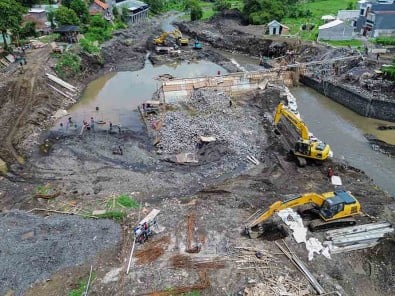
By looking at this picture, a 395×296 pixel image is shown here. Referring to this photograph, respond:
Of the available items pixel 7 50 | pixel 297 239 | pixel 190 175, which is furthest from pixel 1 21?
pixel 297 239

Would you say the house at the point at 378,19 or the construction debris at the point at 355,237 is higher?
the house at the point at 378,19

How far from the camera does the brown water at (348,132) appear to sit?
89.5ft

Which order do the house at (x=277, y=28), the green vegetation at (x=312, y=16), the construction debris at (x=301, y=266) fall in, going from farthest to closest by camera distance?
1. the house at (x=277, y=28)
2. the green vegetation at (x=312, y=16)
3. the construction debris at (x=301, y=266)

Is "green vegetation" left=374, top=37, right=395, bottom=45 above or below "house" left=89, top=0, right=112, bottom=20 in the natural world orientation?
below

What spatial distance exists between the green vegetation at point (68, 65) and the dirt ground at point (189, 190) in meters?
1.47

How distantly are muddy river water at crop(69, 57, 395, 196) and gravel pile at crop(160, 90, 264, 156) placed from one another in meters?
4.32

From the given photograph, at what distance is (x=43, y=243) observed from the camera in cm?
1770

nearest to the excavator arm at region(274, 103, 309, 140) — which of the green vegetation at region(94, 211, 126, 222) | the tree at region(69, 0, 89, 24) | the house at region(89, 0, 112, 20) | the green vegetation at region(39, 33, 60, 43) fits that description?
the green vegetation at region(94, 211, 126, 222)

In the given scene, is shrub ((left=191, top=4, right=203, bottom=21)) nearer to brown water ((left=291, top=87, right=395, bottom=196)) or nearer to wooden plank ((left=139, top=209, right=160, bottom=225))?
brown water ((left=291, top=87, right=395, bottom=196))

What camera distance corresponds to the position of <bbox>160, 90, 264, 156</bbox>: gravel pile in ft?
95.2

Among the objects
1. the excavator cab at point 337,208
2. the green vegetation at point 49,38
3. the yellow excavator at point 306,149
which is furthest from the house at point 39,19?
the excavator cab at point 337,208

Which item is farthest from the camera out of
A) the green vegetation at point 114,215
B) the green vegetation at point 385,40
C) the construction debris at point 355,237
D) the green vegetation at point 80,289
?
the green vegetation at point 385,40

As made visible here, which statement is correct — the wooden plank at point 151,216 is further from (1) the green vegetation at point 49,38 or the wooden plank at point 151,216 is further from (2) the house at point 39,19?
(2) the house at point 39,19

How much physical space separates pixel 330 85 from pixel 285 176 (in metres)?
19.2
